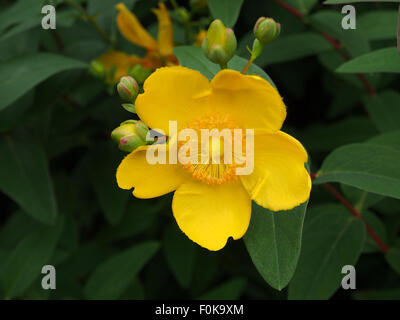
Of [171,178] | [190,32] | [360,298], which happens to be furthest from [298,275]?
[190,32]

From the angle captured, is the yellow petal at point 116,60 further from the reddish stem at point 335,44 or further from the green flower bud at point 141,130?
the green flower bud at point 141,130

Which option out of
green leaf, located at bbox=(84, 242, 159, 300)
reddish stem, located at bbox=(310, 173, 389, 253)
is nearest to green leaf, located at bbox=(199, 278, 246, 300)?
green leaf, located at bbox=(84, 242, 159, 300)

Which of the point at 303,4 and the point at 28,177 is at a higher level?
the point at 303,4

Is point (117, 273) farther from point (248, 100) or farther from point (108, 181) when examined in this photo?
point (248, 100)

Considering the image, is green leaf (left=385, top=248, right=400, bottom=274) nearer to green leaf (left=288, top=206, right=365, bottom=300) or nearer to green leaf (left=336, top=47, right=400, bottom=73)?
green leaf (left=288, top=206, right=365, bottom=300)

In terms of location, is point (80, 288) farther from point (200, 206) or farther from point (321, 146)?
point (321, 146)

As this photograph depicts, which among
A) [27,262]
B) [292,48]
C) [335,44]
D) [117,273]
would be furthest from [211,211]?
[335,44]
